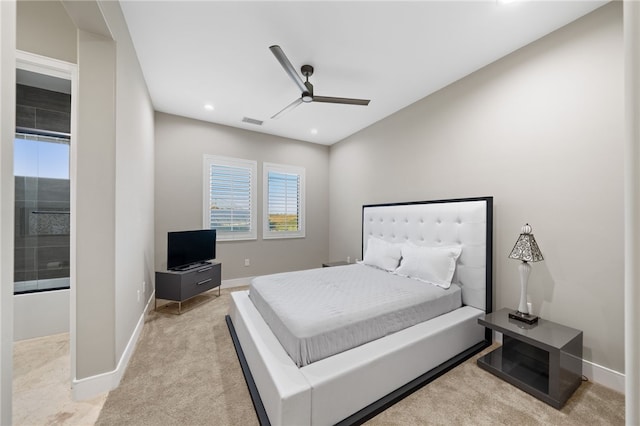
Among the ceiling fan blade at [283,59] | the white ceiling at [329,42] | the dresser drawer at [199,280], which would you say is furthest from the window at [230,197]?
the ceiling fan blade at [283,59]

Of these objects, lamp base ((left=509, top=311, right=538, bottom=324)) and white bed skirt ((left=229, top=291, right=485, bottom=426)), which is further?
lamp base ((left=509, top=311, right=538, bottom=324))

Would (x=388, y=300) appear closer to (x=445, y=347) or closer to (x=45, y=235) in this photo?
(x=445, y=347)

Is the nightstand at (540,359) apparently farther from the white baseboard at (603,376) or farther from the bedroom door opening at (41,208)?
the bedroom door opening at (41,208)

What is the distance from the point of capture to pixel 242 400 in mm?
1731

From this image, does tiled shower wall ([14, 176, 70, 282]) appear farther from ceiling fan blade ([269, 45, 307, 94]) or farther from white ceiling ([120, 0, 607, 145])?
ceiling fan blade ([269, 45, 307, 94])

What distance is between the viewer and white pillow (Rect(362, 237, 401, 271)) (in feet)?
10.4

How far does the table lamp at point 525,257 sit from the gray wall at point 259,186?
3.55 metres

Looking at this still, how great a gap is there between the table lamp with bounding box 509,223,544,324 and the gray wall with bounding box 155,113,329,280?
355cm

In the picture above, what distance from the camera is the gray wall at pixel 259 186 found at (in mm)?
3863

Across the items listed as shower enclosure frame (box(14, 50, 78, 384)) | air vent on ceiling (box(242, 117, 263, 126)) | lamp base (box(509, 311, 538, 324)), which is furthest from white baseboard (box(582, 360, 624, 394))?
air vent on ceiling (box(242, 117, 263, 126))

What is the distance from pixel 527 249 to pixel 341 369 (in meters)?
1.78

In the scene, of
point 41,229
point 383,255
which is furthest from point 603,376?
point 41,229

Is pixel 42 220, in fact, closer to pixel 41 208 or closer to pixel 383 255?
pixel 41 208

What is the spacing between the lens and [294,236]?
4.98 meters
